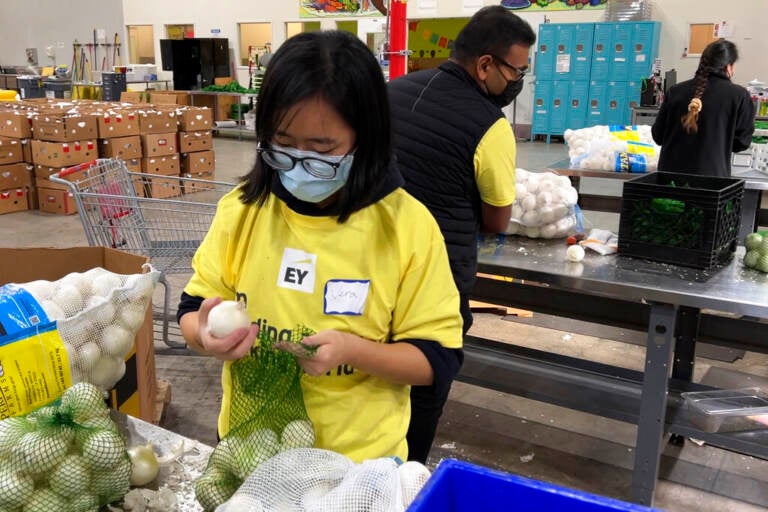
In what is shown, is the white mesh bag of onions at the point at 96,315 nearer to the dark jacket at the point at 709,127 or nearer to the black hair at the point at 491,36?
the black hair at the point at 491,36

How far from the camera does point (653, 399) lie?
232 cm

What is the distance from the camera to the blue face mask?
1.12 m

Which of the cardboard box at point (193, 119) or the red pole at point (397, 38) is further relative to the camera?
the cardboard box at point (193, 119)

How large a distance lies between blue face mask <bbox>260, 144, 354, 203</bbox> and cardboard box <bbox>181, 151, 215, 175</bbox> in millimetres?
7624

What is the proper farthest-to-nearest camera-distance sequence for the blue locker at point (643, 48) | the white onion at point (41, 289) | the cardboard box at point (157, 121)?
the blue locker at point (643, 48) → the cardboard box at point (157, 121) → the white onion at point (41, 289)

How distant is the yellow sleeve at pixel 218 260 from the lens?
1237 mm

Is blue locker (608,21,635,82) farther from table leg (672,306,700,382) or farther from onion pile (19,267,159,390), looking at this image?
onion pile (19,267,159,390)

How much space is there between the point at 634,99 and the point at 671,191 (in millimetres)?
9756

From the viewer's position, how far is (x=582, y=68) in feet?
38.3

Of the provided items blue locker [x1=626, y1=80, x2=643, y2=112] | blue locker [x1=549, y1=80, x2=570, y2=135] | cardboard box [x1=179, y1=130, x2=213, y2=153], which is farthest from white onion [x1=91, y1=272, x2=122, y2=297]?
blue locker [x1=549, y1=80, x2=570, y2=135]

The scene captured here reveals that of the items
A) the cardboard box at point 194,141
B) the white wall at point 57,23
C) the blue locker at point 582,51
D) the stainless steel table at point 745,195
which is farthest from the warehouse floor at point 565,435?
the white wall at point 57,23

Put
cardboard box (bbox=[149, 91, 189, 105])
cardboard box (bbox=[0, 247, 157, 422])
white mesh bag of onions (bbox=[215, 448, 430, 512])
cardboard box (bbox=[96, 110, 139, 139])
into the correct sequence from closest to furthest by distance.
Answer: white mesh bag of onions (bbox=[215, 448, 430, 512])
cardboard box (bbox=[0, 247, 157, 422])
cardboard box (bbox=[96, 110, 139, 139])
cardboard box (bbox=[149, 91, 189, 105])

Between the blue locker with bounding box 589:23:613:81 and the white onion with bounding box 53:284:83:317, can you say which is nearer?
the white onion with bounding box 53:284:83:317

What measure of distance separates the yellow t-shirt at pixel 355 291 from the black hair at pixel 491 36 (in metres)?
1.17
